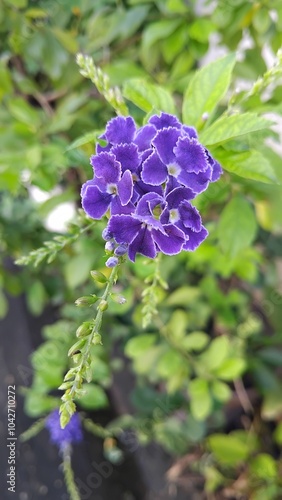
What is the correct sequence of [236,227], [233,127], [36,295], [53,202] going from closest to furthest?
[233,127]
[236,227]
[53,202]
[36,295]

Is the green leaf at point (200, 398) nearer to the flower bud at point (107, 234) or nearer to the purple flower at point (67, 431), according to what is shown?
the purple flower at point (67, 431)

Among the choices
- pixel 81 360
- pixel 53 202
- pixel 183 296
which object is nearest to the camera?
pixel 81 360

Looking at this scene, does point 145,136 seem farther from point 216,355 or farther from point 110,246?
point 216,355

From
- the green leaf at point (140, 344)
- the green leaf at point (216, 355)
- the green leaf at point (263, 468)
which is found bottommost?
the green leaf at point (263, 468)

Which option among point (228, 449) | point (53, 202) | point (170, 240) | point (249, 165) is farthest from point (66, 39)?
point (228, 449)

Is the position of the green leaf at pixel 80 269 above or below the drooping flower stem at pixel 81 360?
above

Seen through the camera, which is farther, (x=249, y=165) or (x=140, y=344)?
(x=140, y=344)

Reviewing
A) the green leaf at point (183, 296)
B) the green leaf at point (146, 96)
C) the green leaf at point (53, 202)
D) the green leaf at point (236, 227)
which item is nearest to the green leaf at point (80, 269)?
the green leaf at point (53, 202)
